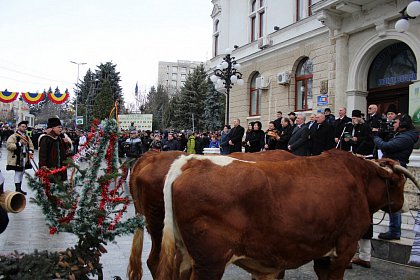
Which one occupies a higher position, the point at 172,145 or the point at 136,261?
the point at 172,145

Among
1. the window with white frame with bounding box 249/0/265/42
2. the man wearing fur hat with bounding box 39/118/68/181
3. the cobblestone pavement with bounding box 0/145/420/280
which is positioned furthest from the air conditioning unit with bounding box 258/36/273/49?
the cobblestone pavement with bounding box 0/145/420/280

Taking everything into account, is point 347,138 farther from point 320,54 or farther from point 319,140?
point 320,54

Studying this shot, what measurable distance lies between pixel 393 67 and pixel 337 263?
12.9 meters

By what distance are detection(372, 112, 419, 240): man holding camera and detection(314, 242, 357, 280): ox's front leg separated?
2.73 meters

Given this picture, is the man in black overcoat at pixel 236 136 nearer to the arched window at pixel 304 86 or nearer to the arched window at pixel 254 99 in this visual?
the arched window at pixel 304 86

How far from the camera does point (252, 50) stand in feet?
75.9

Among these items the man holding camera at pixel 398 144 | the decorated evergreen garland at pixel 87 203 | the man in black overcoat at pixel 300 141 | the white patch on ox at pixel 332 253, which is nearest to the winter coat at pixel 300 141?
the man in black overcoat at pixel 300 141

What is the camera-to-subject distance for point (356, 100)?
1514cm

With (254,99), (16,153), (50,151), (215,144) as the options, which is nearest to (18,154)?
(16,153)

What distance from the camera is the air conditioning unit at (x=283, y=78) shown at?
19.6 metres

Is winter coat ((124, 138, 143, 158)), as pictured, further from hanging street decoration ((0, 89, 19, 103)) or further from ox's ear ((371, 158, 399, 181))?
hanging street decoration ((0, 89, 19, 103))

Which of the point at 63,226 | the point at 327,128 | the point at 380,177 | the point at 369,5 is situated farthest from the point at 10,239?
the point at 369,5

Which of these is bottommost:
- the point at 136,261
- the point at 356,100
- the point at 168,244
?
the point at 136,261

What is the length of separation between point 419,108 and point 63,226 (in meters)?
8.34
